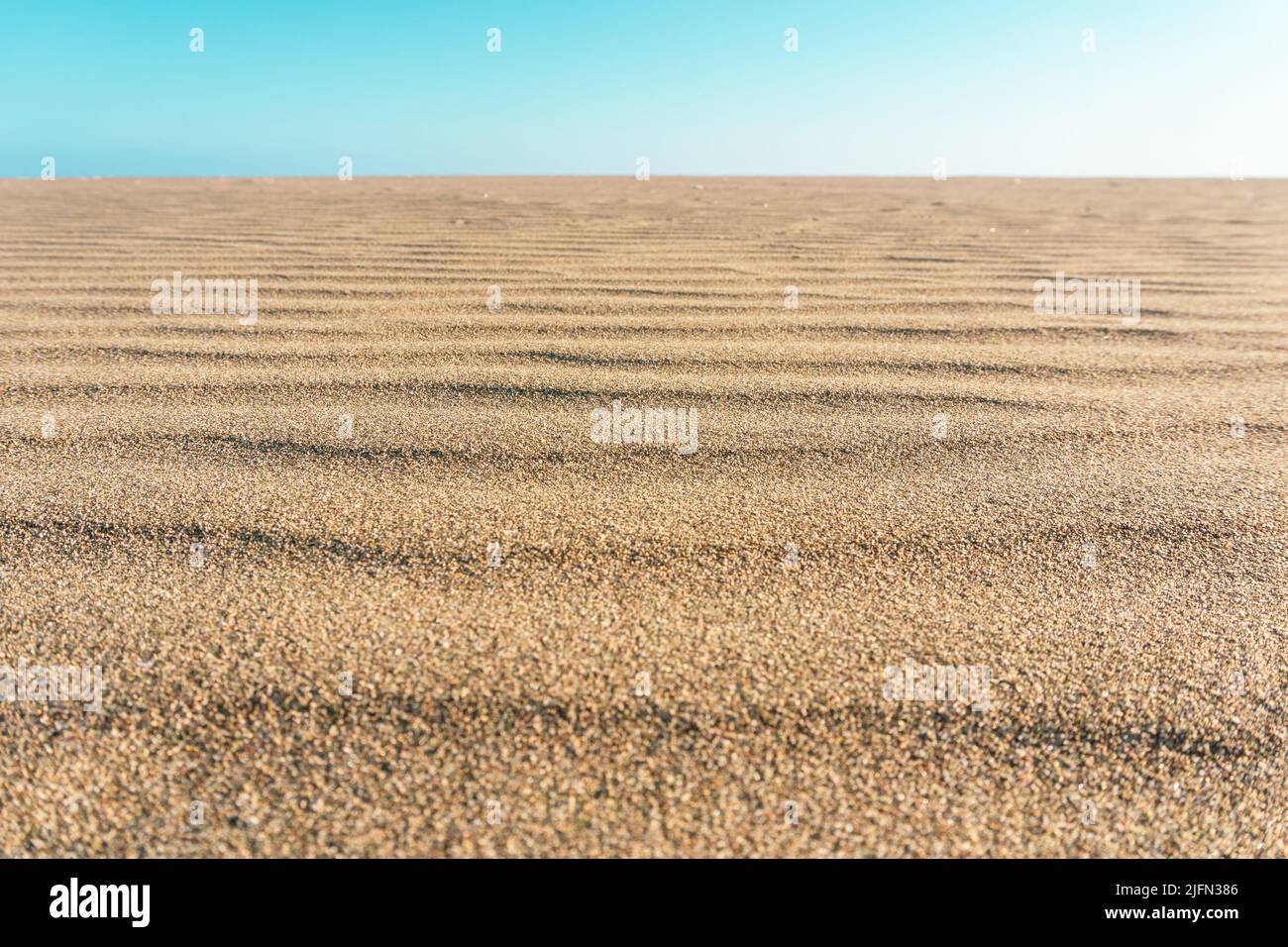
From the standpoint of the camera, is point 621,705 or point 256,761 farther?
point 621,705

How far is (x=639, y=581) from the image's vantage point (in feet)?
4.66

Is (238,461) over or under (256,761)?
over

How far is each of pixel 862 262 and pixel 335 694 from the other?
3905 millimetres

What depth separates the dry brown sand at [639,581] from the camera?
0.97 meters

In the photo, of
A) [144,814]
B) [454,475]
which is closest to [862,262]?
[454,475]

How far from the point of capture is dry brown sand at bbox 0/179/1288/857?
3.18 ft

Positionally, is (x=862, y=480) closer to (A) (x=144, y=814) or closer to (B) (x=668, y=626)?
(B) (x=668, y=626)

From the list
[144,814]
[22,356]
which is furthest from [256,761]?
[22,356]
